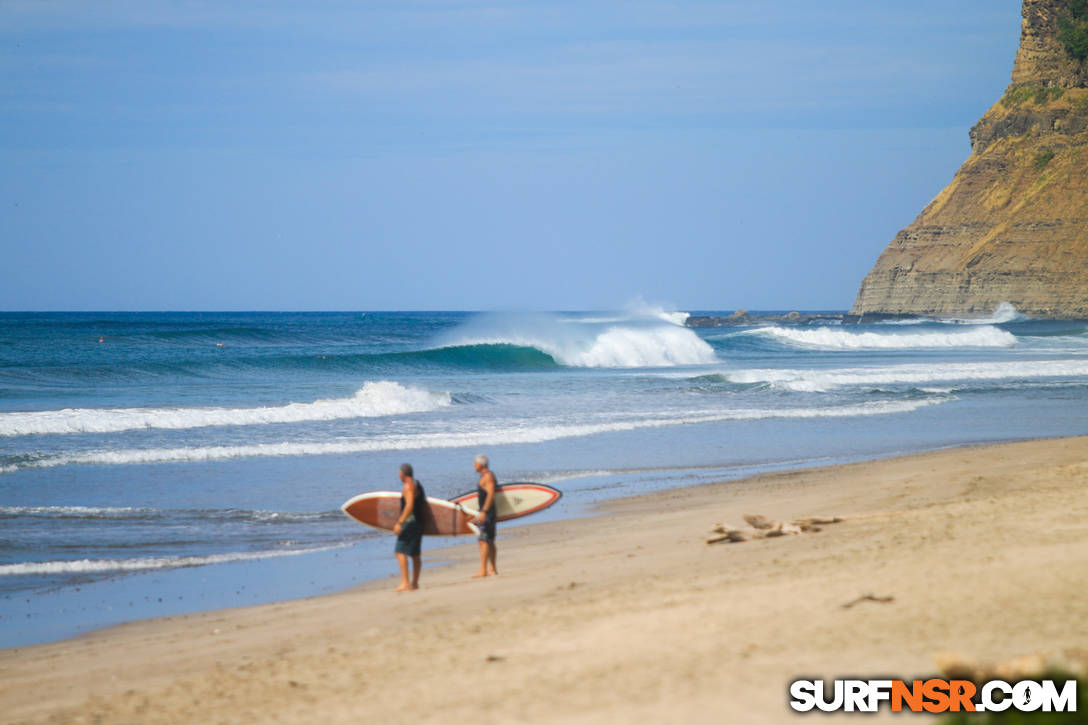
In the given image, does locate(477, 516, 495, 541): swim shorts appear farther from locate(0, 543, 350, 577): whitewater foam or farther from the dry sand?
locate(0, 543, 350, 577): whitewater foam

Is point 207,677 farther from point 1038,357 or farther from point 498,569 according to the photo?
point 1038,357

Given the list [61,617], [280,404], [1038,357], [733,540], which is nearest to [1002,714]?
[733,540]

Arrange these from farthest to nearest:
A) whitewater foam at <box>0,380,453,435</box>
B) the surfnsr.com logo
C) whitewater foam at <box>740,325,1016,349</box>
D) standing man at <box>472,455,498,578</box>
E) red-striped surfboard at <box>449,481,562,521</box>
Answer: whitewater foam at <box>740,325,1016,349</box>, whitewater foam at <box>0,380,453,435</box>, red-striped surfboard at <box>449,481,562,521</box>, standing man at <box>472,455,498,578</box>, the surfnsr.com logo

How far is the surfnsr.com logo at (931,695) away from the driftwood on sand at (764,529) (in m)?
4.61

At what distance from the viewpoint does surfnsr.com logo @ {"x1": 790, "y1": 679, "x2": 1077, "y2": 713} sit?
385 centimetres

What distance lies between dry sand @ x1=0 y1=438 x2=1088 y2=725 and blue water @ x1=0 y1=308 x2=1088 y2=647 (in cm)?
145

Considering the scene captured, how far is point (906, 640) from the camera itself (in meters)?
5.43

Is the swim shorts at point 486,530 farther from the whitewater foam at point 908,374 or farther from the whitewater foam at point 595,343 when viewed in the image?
the whitewater foam at point 595,343

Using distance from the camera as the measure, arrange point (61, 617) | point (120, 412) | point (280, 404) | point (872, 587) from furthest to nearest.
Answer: point (280, 404) → point (120, 412) → point (61, 617) → point (872, 587)

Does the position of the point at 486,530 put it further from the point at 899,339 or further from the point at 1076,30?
the point at 1076,30

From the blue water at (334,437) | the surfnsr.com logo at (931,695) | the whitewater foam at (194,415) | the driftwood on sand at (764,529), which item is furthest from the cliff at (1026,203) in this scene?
the surfnsr.com logo at (931,695)

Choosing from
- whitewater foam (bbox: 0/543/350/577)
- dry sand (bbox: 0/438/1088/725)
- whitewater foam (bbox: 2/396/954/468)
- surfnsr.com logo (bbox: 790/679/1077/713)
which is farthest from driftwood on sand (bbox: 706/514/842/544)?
whitewater foam (bbox: 2/396/954/468)

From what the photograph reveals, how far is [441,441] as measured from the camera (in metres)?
19.0

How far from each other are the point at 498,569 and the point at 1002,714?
619cm
